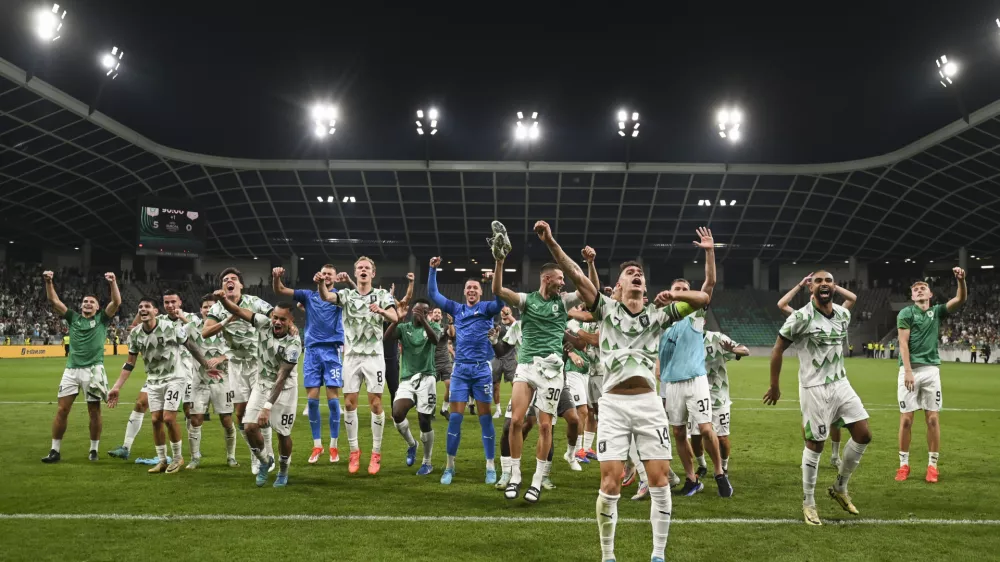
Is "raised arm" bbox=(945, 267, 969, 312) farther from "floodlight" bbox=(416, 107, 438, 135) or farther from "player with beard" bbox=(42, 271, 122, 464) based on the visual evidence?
"floodlight" bbox=(416, 107, 438, 135)

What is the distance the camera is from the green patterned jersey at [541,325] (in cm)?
859

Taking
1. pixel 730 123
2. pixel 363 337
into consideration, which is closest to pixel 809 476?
pixel 363 337

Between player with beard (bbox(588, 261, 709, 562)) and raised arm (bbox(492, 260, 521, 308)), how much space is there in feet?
5.69

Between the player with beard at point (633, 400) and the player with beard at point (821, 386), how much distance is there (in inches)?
77.5

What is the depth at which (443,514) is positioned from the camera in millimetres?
7500

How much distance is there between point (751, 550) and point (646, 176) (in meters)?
49.9

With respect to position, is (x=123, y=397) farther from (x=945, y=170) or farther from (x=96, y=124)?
(x=945, y=170)

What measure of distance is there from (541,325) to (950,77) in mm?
40808

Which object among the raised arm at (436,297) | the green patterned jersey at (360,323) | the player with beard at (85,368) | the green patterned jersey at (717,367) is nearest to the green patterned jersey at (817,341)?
the green patterned jersey at (717,367)

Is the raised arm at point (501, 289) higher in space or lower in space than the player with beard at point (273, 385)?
higher

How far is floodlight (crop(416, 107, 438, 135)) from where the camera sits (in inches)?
1918

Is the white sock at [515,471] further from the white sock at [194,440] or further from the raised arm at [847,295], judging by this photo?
the white sock at [194,440]

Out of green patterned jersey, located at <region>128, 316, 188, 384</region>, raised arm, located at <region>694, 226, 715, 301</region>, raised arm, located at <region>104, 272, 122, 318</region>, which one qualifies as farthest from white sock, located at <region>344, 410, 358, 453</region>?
raised arm, located at <region>694, 226, 715, 301</region>

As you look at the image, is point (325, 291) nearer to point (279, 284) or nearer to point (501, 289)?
point (279, 284)
